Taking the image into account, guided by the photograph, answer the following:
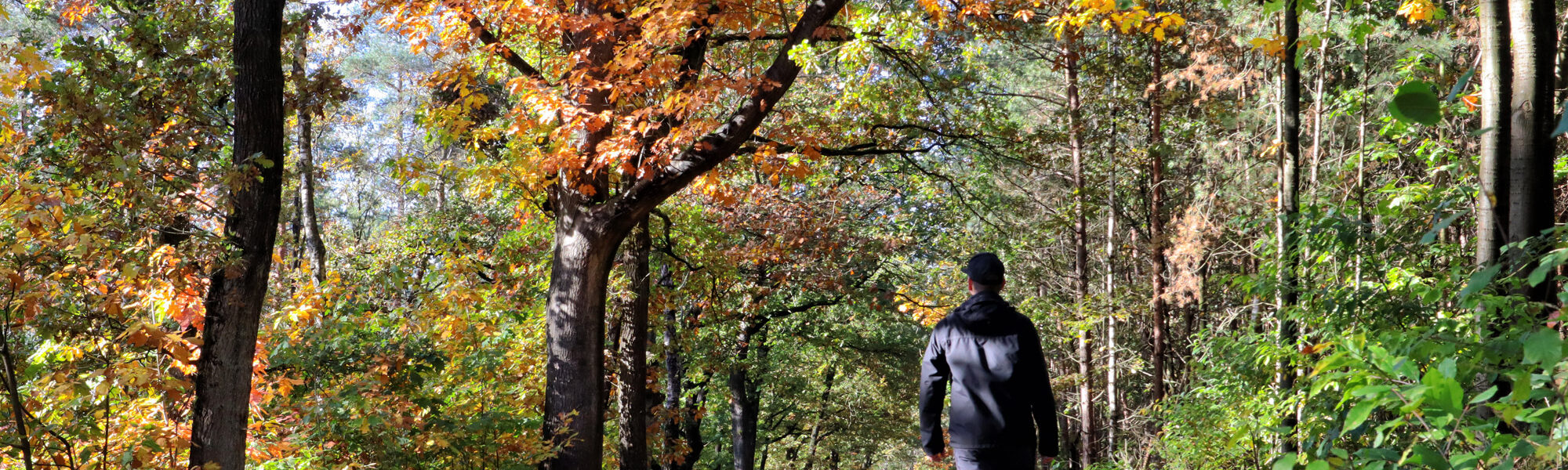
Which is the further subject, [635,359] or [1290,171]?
[635,359]

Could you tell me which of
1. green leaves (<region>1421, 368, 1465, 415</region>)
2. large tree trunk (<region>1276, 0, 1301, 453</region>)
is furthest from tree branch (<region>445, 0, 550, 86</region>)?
green leaves (<region>1421, 368, 1465, 415</region>)

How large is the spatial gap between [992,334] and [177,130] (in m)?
4.62

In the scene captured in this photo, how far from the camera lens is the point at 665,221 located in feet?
32.4

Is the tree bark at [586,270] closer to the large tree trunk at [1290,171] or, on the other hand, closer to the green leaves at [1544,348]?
the large tree trunk at [1290,171]

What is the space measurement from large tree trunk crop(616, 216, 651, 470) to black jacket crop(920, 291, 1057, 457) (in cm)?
559

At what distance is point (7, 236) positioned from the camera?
446 centimetres

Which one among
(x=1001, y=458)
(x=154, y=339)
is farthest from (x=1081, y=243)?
(x=154, y=339)

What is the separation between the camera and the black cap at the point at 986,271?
406 cm

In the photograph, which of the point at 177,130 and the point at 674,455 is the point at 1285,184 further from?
the point at 674,455

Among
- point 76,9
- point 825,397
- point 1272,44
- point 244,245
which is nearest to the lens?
point 244,245

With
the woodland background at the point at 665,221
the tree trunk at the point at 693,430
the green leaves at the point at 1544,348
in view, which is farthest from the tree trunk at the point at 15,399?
the tree trunk at the point at 693,430

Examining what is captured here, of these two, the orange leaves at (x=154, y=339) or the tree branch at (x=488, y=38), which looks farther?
the tree branch at (x=488, y=38)

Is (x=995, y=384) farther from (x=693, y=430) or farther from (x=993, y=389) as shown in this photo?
(x=693, y=430)

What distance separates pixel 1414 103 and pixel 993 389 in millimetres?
2539
